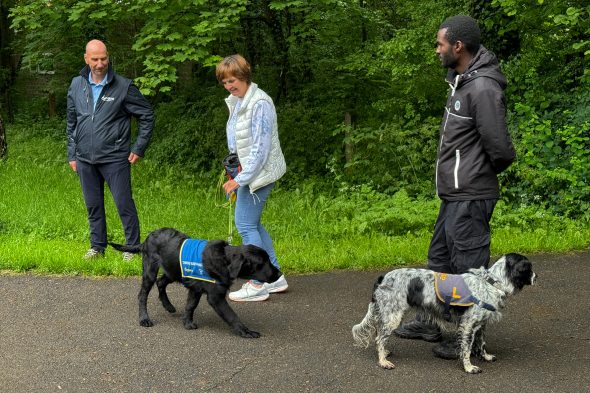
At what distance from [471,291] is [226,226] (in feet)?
18.2

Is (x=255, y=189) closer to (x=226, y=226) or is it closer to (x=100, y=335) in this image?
(x=100, y=335)

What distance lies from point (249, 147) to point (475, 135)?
6.76 feet

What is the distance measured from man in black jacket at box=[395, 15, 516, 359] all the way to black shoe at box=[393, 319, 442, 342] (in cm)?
30

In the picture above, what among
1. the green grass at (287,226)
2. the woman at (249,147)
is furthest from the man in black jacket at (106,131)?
the woman at (249,147)

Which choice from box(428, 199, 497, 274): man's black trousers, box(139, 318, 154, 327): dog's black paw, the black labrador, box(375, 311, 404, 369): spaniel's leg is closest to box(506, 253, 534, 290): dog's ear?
box(428, 199, 497, 274): man's black trousers

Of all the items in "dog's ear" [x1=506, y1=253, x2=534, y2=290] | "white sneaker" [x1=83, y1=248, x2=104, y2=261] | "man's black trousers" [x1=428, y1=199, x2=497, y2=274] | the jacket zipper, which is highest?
the jacket zipper

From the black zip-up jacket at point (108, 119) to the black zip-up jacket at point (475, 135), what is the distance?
12.1 ft

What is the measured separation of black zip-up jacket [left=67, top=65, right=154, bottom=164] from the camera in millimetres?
7094

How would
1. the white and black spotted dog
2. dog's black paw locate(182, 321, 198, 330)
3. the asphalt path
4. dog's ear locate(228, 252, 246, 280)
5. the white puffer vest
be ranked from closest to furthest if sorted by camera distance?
the asphalt path → the white and black spotted dog → dog's ear locate(228, 252, 246, 280) → dog's black paw locate(182, 321, 198, 330) → the white puffer vest

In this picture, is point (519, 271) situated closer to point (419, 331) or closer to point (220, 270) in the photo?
point (419, 331)

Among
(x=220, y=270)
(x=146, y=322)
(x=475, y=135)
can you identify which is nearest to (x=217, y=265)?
(x=220, y=270)

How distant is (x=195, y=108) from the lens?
59.7 feet

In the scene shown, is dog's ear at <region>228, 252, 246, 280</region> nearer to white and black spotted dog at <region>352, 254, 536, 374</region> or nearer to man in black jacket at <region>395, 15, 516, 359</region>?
white and black spotted dog at <region>352, 254, 536, 374</region>

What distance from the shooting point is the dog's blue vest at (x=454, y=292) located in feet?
14.9
